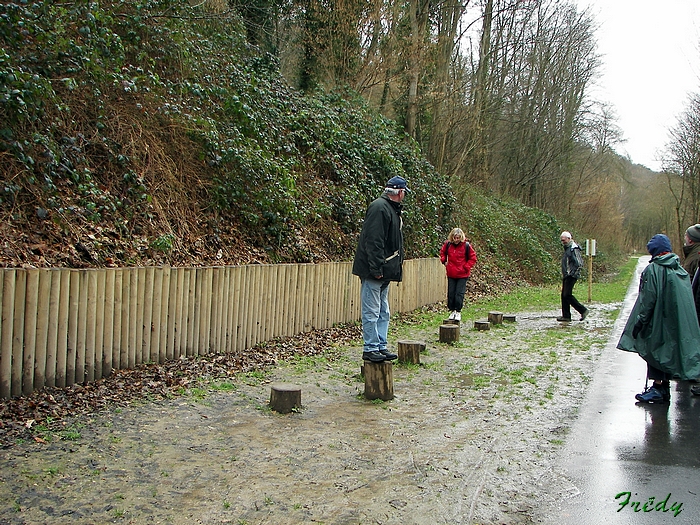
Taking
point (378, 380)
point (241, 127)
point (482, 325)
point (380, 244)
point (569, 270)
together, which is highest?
point (241, 127)

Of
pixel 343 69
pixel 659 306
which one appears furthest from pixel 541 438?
pixel 343 69

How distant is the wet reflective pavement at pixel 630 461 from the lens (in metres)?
4.32

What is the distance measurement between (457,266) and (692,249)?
4736mm

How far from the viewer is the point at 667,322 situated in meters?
7.47

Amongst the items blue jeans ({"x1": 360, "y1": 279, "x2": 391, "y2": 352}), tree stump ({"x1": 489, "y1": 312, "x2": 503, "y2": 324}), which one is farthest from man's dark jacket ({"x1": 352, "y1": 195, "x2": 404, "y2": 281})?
tree stump ({"x1": 489, "y1": 312, "x2": 503, "y2": 324})

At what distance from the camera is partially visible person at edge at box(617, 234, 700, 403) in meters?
7.30

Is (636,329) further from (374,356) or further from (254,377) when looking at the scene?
(254,377)

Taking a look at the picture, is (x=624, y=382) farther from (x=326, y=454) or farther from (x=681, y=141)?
(x=681, y=141)

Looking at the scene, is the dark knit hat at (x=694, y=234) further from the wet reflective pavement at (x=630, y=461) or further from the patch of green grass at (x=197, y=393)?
the patch of green grass at (x=197, y=393)

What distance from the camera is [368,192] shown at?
16.2 m

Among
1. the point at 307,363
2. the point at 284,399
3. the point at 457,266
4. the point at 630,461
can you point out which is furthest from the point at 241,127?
the point at 630,461

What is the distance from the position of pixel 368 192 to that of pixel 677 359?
9.92 meters

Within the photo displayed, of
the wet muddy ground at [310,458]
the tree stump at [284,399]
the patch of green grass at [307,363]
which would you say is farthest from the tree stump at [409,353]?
the tree stump at [284,399]

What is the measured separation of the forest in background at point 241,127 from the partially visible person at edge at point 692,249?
21.6 ft
